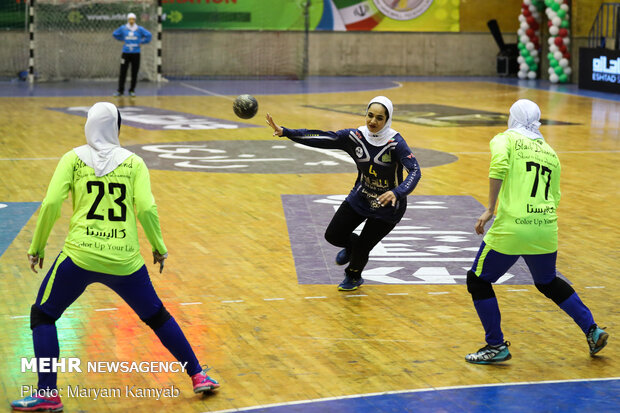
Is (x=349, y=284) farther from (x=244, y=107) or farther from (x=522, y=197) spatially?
(x=522, y=197)

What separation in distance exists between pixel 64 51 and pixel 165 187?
65.7ft

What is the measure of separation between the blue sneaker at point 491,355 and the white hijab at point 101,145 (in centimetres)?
291

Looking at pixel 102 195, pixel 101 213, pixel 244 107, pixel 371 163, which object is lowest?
pixel 371 163

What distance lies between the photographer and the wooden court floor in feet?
21.6

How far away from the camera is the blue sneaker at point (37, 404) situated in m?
5.82

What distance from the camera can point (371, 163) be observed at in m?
8.45

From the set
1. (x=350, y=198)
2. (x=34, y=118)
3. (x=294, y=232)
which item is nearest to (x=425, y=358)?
(x=350, y=198)

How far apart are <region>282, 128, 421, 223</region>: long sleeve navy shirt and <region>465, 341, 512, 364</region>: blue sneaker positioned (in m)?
1.84

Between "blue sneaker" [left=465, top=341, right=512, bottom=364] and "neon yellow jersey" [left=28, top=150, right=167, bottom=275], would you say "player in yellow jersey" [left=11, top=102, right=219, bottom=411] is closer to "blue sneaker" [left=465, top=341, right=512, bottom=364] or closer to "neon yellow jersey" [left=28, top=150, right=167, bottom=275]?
"neon yellow jersey" [left=28, top=150, right=167, bottom=275]

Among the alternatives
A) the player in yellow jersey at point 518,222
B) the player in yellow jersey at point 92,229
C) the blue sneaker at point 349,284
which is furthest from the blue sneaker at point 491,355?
the player in yellow jersey at point 92,229

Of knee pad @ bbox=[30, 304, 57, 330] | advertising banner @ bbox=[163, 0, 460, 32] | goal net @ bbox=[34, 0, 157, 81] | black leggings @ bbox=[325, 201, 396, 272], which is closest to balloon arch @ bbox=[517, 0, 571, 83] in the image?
advertising banner @ bbox=[163, 0, 460, 32]

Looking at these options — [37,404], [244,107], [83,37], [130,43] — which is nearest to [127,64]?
[130,43]

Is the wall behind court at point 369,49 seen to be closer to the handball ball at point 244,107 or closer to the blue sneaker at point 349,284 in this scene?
the handball ball at point 244,107

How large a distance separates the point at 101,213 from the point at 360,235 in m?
3.41
